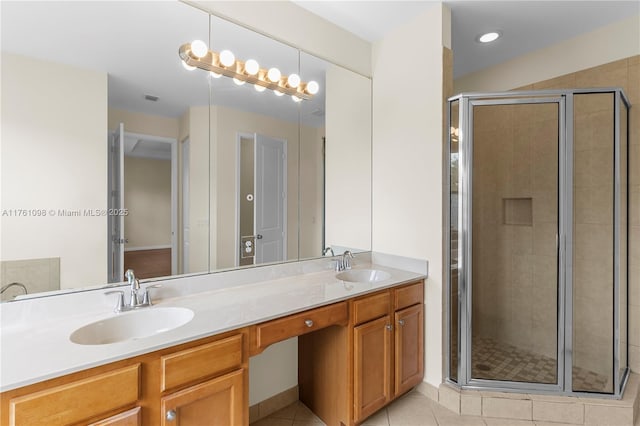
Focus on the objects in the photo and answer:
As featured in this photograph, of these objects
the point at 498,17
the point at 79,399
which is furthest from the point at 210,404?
the point at 498,17

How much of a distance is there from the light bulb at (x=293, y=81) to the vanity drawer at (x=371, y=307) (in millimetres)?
1508

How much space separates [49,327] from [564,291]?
8.99 ft

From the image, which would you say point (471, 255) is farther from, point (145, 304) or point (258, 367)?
point (145, 304)

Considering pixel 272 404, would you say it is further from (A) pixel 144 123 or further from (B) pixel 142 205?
(A) pixel 144 123

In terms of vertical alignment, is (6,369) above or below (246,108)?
below

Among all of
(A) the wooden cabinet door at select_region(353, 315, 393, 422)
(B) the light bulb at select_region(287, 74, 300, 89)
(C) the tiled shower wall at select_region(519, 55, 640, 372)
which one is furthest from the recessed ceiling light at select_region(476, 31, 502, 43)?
(A) the wooden cabinet door at select_region(353, 315, 393, 422)

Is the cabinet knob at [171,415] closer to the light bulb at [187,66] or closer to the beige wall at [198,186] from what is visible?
the beige wall at [198,186]

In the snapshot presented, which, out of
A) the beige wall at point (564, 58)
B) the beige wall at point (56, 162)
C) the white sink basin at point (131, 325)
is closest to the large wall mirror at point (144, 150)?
the beige wall at point (56, 162)

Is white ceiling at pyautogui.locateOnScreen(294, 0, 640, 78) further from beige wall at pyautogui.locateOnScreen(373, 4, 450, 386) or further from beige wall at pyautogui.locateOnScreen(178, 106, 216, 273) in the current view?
beige wall at pyautogui.locateOnScreen(178, 106, 216, 273)

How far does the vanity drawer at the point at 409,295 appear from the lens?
203cm

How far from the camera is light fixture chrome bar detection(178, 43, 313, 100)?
175 centimetres

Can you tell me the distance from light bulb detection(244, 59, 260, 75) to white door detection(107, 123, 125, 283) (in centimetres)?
82

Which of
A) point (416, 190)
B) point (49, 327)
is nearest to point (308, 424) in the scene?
point (49, 327)

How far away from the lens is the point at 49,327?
1257mm
